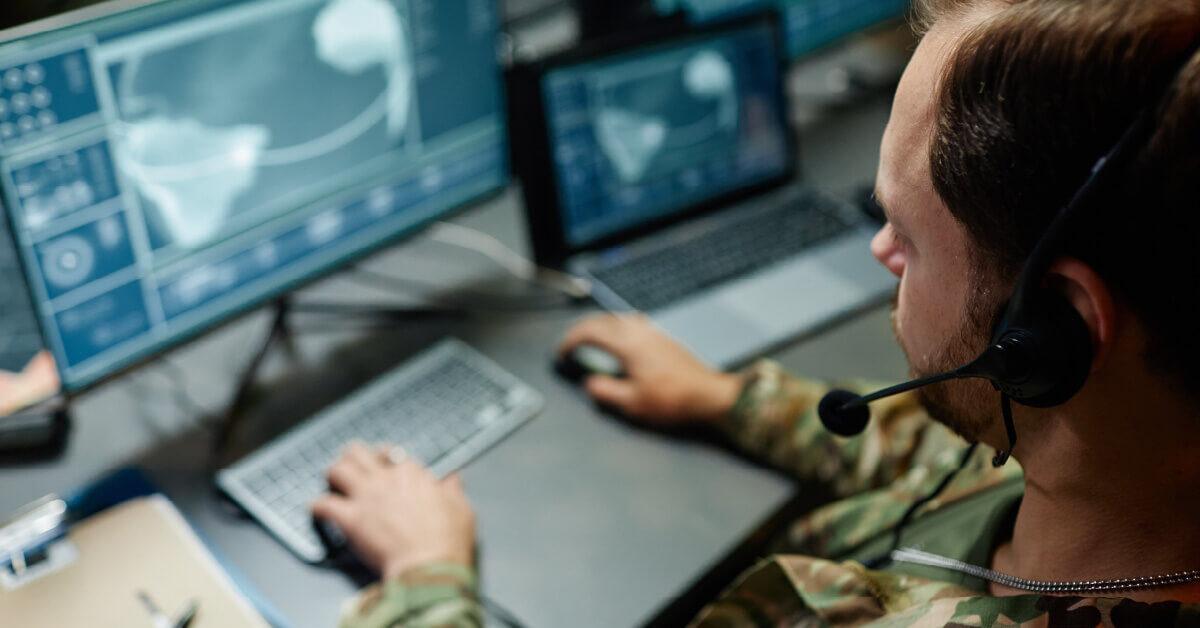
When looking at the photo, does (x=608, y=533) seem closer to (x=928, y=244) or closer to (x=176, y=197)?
(x=928, y=244)

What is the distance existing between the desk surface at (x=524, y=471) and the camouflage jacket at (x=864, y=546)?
53 millimetres

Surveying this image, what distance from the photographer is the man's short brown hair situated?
0.44 m

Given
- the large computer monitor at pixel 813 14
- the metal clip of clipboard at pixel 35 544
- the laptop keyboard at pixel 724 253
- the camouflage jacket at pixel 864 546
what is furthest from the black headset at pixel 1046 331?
the large computer monitor at pixel 813 14

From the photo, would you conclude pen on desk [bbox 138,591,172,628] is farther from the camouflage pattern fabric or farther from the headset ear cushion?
the headset ear cushion

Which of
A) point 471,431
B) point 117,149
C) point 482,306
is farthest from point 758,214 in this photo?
point 117,149

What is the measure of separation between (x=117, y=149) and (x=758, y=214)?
886mm

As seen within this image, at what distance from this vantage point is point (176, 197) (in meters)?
0.86

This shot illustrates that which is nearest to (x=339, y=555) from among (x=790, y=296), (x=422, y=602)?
(x=422, y=602)

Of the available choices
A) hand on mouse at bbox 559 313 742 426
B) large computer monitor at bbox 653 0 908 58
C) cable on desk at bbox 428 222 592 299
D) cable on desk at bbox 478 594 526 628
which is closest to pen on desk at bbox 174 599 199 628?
cable on desk at bbox 478 594 526 628

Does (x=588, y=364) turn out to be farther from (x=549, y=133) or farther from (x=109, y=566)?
(x=109, y=566)

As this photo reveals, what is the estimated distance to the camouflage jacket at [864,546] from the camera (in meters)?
0.61

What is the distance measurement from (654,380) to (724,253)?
1.14 ft

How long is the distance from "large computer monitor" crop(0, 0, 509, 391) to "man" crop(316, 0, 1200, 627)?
26cm

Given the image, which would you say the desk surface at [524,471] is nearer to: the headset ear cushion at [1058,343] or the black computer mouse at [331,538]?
Answer: the black computer mouse at [331,538]
